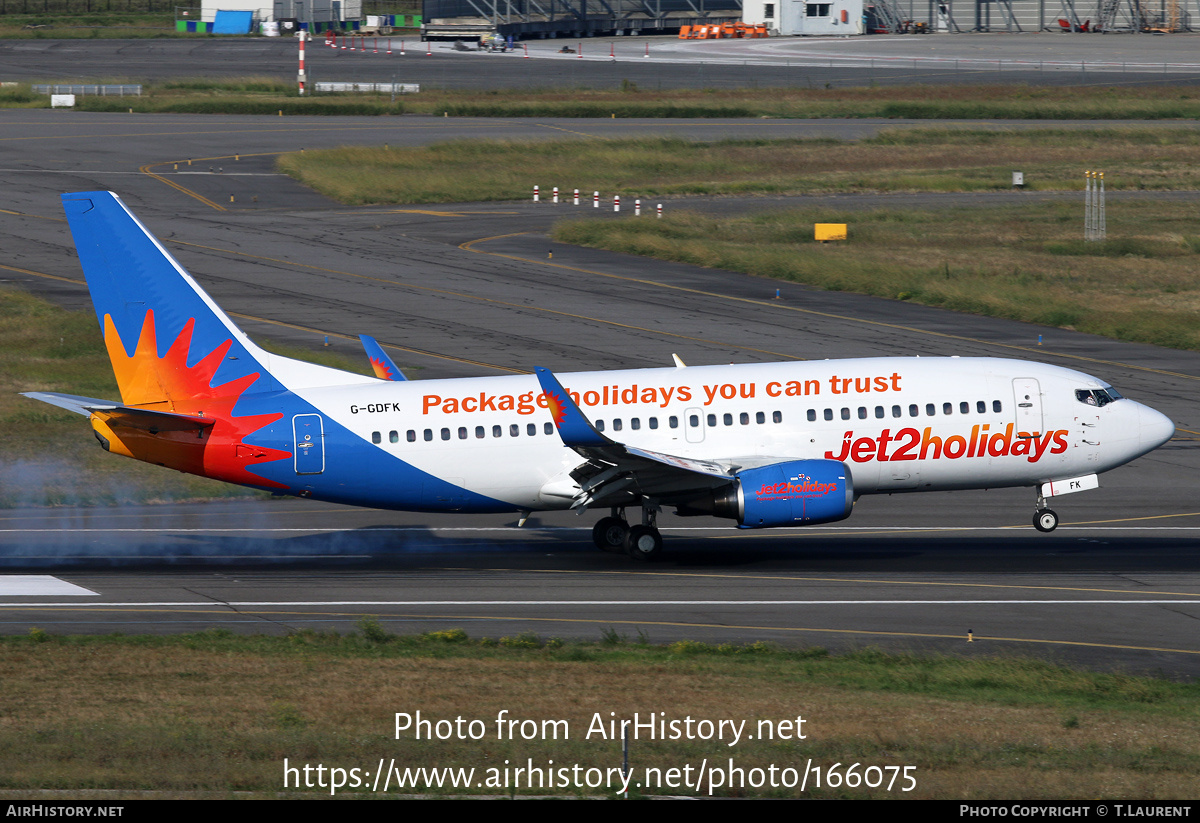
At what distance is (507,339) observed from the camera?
195 feet

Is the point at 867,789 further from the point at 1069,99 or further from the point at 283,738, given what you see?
the point at 1069,99

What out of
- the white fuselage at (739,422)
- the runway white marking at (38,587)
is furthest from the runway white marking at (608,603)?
the white fuselage at (739,422)

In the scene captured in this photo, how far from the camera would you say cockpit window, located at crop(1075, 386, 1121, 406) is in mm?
34897

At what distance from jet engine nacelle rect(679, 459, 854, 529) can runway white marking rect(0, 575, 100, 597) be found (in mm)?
15004

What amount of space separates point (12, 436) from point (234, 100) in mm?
93536

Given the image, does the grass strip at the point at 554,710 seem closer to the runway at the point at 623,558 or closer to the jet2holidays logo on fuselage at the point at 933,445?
the runway at the point at 623,558

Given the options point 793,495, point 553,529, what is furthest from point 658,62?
point 793,495

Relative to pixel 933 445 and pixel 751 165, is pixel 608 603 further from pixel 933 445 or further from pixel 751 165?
pixel 751 165

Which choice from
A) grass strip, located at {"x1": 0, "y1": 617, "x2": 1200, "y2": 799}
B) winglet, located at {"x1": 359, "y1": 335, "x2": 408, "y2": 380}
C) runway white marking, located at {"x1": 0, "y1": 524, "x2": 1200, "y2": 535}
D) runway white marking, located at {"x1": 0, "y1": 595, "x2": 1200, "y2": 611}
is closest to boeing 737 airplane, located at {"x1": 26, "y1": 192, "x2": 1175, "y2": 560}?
winglet, located at {"x1": 359, "y1": 335, "x2": 408, "y2": 380}

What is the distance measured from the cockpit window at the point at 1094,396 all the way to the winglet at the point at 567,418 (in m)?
12.6

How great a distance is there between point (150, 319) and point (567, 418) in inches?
416

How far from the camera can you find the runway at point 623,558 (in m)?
29.0
